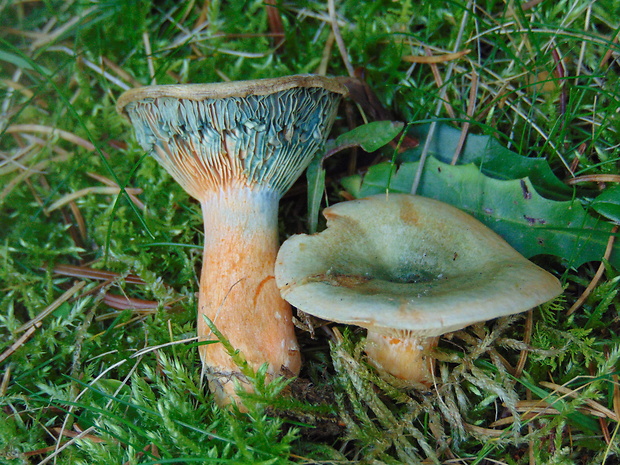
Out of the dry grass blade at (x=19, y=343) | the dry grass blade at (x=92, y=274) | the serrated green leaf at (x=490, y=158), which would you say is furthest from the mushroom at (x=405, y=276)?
the dry grass blade at (x=19, y=343)

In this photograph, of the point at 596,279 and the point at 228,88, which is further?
the point at 596,279

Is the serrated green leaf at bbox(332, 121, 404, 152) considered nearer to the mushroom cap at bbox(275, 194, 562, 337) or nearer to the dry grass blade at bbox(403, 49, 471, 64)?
the mushroom cap at bbox(275, 194, 562, 337)

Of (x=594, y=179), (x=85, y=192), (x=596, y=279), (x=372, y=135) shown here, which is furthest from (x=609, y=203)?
(x=85, y=192)

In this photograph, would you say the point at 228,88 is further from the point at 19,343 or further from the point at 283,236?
the point at 19,343

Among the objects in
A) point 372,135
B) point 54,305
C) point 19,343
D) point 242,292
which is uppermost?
point 372,135

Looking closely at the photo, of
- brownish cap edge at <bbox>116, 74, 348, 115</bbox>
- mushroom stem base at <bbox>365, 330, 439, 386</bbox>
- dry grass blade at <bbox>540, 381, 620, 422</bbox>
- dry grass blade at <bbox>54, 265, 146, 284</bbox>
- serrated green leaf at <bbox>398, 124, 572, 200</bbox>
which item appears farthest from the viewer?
dry grass blade at <bbox>54, 265, 146, 284</bbox>

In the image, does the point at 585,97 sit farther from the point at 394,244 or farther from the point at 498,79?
the point at 394,244

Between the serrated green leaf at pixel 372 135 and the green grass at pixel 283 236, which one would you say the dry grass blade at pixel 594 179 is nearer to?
the green grass at pixel 283 236

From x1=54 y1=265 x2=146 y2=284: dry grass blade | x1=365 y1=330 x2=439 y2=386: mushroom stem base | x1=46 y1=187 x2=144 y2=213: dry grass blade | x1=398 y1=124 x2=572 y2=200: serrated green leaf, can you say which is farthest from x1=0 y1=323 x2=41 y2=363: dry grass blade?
x1=398 y1=124 x2=572 y2=200: serrated green leaf
